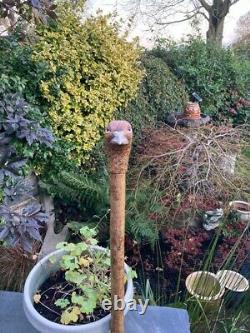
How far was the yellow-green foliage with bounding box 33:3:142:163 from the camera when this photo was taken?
2.41 m

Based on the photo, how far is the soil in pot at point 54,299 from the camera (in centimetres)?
100

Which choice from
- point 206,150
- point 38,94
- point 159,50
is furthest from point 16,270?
point 159,50

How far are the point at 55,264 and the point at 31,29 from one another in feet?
6.43

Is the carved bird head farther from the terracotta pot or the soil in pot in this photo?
the terracotta pot

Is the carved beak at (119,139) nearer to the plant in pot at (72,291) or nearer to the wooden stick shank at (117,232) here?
the wooden stick shank at (117,232)

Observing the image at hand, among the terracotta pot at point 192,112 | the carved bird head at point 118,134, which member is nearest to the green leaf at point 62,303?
the carved bird head at point 118,134

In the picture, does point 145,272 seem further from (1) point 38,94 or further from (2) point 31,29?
(2) point 31,29

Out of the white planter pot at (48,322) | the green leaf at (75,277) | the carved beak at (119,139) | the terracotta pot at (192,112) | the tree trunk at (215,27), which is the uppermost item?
the tree trunk at (215,27)

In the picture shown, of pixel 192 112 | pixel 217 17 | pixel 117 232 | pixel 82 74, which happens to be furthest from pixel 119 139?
pixel 217 17

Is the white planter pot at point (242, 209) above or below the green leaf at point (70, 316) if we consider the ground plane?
below

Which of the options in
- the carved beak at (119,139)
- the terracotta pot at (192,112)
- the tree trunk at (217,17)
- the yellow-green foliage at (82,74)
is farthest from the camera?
the tree trunk at (217,17)

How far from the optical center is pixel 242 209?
263 centimetres

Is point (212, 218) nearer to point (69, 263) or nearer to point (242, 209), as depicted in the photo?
point (242, 209)

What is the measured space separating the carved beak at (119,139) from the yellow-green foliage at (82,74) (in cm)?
174
